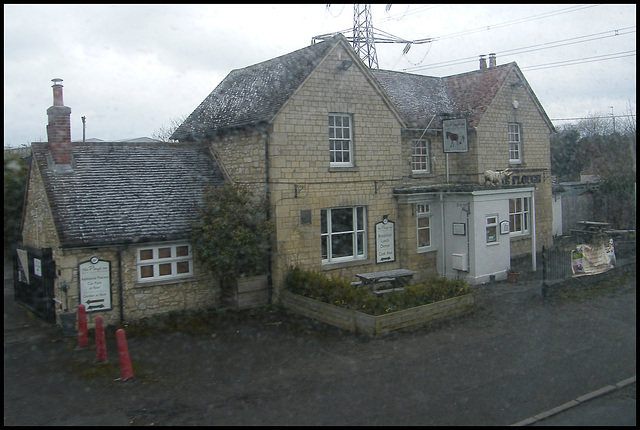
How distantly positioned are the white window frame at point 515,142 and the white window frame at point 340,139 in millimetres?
9119

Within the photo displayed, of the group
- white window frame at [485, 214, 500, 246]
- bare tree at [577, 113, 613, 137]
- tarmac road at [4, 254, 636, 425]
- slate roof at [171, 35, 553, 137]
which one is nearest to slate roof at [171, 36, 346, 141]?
slate roof at [171, 35, 553, 137]

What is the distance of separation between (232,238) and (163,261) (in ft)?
6.66

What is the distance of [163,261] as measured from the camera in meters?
15.4

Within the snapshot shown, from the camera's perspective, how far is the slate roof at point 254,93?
1683 cm

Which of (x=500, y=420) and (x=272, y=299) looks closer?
(x=500, y=420)

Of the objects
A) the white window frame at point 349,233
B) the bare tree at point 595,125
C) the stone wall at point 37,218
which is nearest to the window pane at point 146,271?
the stone wall at point 37,218

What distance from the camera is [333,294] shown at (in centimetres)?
1413

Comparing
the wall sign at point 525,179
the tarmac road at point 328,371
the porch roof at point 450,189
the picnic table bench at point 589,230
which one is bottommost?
the tarmac road at point 328,371

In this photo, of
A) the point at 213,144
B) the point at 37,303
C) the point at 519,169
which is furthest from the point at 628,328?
the point at 37,303

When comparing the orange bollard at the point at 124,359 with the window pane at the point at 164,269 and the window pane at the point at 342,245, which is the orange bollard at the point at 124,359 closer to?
the window pane at the point at 164,269

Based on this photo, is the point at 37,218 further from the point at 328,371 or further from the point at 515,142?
the point at 515,142

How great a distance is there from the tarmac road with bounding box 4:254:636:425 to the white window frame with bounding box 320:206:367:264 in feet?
10.3

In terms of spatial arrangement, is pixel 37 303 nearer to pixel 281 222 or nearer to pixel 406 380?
pixel 281 222

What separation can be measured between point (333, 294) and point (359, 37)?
2712 centimetres
